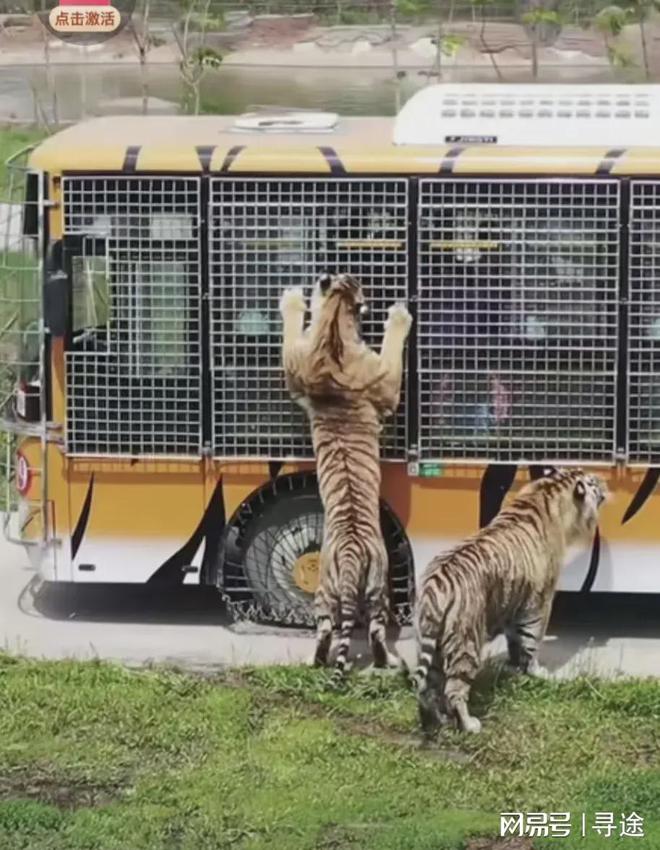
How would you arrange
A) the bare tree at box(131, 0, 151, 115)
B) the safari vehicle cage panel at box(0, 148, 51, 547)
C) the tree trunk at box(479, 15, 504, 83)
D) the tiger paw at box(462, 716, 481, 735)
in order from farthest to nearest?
1. the tree trunk at box(479, 15, 504, 83)
2. the bare tree at box(131, 0, 151, 115)
3. the safari vehicle cage panel at box(0, 148, 51, 547)
4. the tiger paw at box(462, 716, 481, 735)

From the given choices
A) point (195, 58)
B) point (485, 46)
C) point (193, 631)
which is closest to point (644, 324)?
point (193, 631)

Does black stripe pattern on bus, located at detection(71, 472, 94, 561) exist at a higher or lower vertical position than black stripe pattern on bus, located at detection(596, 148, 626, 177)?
lower

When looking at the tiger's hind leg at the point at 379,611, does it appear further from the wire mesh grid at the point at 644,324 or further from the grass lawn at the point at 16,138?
the grass lawn at the point at 16,138

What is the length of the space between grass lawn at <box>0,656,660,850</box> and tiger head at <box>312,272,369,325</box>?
60.0 inches

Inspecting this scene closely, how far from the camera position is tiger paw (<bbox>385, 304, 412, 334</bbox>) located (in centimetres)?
779

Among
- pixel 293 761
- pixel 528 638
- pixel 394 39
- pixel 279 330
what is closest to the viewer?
pixel 293 761

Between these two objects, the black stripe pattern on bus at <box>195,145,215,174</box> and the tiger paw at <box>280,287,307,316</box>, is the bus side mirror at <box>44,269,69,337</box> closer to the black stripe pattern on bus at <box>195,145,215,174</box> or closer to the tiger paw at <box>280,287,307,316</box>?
the black stripe pattern on bus at <box>195,145,215,174</box>

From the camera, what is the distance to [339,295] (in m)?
7.70

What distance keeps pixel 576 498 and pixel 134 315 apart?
2063 mm

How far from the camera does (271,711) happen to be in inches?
281

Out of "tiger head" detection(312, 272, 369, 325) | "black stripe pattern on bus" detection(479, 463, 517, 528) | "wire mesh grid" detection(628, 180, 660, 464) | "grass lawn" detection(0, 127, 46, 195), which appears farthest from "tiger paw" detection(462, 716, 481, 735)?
"grass lawn" detection(0, 127, 46, 195)

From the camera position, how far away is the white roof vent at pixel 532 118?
26.1ft

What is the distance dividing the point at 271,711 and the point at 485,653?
112 cm

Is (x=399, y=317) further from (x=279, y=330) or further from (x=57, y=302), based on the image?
(x=57, y=302)
